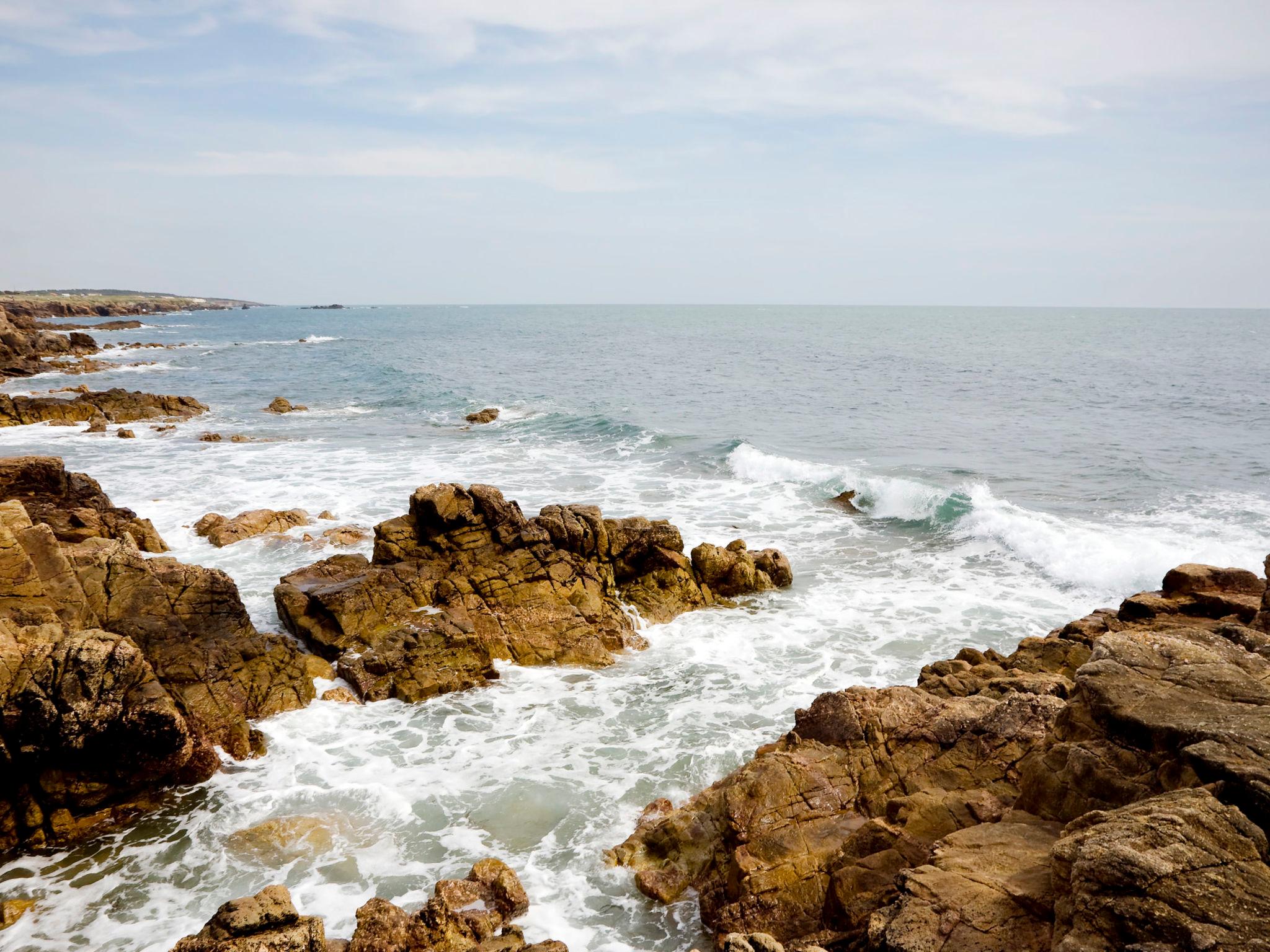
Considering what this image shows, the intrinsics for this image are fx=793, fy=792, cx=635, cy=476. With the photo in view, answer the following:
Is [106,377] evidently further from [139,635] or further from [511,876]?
[511,876]

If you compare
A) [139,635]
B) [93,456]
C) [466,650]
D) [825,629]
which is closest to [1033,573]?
[825,629]

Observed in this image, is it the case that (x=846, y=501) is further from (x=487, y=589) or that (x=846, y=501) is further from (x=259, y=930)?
(x=259, y=930)

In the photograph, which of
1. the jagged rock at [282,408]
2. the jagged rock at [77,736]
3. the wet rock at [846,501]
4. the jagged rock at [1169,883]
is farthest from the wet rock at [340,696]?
the jagged rock at [282,408]

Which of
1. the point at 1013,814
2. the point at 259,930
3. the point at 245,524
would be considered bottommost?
the point at 259,930

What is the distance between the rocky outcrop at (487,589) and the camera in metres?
13.5

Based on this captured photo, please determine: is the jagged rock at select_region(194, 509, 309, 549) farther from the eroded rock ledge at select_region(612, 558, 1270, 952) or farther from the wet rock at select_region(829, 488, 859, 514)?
the wet rock at select_region(829, 488, 859, 514)

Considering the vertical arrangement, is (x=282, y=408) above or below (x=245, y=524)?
above

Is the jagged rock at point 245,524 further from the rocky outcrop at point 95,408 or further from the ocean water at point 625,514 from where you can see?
the rocky outcrop at point 95,408

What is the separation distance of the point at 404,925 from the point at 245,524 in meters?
14.7

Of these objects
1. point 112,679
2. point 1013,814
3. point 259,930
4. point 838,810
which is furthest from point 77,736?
point 1013,814

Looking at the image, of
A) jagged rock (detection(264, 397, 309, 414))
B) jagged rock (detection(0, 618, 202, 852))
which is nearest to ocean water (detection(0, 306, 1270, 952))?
jagged rock (detection(0, 618, 202, 852))

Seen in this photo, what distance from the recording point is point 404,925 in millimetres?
7402

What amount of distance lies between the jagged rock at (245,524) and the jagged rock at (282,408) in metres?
23.7

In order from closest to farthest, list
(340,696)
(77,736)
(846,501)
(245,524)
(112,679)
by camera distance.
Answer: (77,736) → (112,679) → (340,696) → (245,524) → (846,501)
